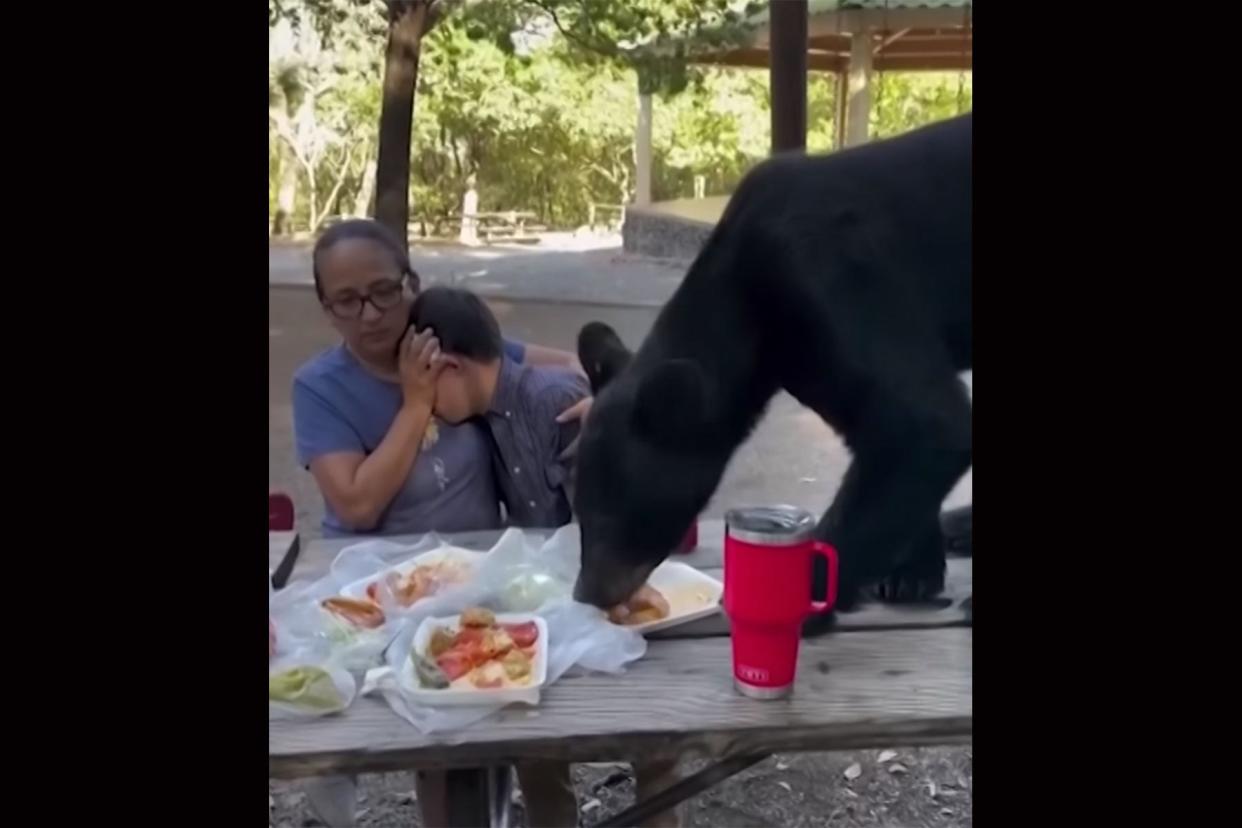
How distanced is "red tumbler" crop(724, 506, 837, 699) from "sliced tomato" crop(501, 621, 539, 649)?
16 cm

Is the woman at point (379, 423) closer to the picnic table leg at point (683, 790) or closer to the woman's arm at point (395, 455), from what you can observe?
the woman's arm at point (395, 455)

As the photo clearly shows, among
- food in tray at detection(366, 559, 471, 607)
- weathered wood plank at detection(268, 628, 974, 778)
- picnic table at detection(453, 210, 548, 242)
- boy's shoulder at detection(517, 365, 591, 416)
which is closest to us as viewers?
weathered wood plank at detection(268, 628, 974, 778)

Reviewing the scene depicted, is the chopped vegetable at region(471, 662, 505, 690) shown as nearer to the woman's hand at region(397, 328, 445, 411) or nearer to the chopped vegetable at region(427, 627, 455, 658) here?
the chopped vegetable at region(427, 627, 455, 658)

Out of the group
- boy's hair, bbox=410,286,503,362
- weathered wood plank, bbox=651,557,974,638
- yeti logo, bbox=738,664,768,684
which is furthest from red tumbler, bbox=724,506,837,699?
boy's hair, bbox=410,286,503,362

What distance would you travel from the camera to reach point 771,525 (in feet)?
3.04

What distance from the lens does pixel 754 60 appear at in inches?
37.6

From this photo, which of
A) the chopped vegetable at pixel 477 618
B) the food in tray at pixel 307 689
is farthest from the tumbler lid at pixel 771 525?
the food in tray at pixel 307 689

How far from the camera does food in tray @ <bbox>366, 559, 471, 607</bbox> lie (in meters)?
1.04

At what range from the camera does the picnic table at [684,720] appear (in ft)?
2.74

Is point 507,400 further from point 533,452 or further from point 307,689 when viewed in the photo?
point 307,689

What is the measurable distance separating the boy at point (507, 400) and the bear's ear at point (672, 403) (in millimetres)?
79
